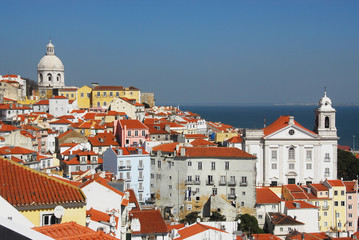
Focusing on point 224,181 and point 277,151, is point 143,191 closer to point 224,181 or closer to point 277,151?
point 224,181

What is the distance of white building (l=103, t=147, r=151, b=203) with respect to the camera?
124 ft

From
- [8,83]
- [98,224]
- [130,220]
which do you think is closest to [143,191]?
[130,220]

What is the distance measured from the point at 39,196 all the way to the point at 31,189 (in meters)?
Result: 0.20

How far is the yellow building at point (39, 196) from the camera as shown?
29.5 feet

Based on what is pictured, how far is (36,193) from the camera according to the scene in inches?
364

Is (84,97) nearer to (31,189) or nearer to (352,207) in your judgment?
(352,207)

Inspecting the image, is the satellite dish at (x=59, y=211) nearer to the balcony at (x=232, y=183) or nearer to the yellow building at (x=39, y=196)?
the yellow building at (x=39, y=196)

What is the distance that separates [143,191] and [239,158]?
752cm

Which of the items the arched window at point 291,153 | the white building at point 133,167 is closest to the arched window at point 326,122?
the arched window at point 291,153

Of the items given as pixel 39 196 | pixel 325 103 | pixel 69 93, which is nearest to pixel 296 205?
pixel 325 103

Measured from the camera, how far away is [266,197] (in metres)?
38.2

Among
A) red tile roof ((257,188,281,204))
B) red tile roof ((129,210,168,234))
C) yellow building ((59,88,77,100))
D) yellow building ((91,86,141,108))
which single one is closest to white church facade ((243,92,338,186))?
red tile roof ((257,188,281,204))

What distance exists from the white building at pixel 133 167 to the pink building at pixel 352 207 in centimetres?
1512

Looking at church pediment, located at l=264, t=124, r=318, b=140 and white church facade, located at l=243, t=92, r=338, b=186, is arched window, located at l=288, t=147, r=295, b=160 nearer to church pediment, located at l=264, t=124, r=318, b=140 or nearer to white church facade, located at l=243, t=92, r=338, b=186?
white church facade, located at l=243, t=92, r=338, b=186
